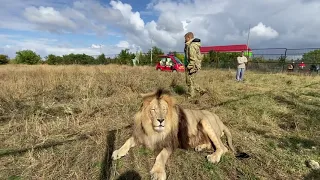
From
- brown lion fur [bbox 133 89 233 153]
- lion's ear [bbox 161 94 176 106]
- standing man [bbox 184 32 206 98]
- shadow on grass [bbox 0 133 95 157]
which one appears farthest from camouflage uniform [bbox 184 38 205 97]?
lion's ear [bbox 161 94 176 106]

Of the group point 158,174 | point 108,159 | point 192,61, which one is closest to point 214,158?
point 158,174

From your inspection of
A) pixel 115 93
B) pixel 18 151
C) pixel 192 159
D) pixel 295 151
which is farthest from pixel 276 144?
pixel 115 93

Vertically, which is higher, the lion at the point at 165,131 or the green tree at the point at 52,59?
the green tree at the point at 52,59

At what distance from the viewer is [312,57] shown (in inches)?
826

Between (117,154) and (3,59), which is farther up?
(3,59)

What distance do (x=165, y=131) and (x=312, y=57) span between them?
21.7m

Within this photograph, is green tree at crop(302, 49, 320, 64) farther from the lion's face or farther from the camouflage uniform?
the lion's face

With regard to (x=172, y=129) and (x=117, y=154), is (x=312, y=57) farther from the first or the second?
(x=117, y=154)

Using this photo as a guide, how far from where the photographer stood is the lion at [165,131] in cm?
333

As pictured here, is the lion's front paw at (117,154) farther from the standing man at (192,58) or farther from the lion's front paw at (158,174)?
the standing man at (192,58)

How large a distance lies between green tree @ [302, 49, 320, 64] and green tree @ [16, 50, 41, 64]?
42.7 metres

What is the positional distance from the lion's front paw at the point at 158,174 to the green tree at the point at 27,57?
Result: 49318mm

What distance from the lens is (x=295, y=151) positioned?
4168 mm

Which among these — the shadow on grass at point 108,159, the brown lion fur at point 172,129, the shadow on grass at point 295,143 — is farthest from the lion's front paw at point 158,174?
the shadow on grass at point 295,143
